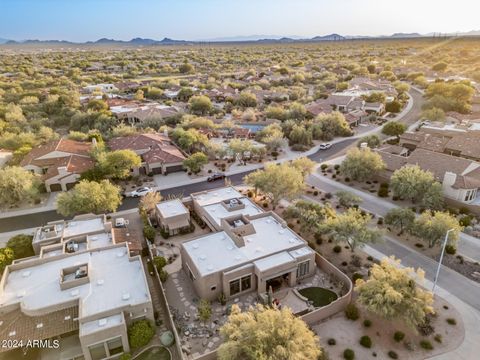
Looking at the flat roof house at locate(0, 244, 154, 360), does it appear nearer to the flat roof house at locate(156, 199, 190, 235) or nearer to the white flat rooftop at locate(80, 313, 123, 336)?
the white flat rooftop at locate(80, 313, 123, 336)

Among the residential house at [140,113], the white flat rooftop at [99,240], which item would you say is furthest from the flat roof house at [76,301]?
the residential house at [140,113]

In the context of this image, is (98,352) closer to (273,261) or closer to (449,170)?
(273,261)

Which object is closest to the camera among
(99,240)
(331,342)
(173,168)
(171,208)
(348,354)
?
(348,354)

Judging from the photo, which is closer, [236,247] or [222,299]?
[222,299]

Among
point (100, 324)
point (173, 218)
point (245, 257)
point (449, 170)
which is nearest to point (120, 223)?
point (173, 218)

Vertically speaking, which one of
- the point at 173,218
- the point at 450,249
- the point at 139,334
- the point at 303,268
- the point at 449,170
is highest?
the point at 449,170

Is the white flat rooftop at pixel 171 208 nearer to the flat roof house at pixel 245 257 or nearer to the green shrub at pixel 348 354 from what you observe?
the flat roof house at pixel 245 257

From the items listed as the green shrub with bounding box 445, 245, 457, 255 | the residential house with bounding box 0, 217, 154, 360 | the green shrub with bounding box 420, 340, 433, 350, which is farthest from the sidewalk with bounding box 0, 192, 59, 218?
the green shrub with bounding box 445, 245, 457, 255
